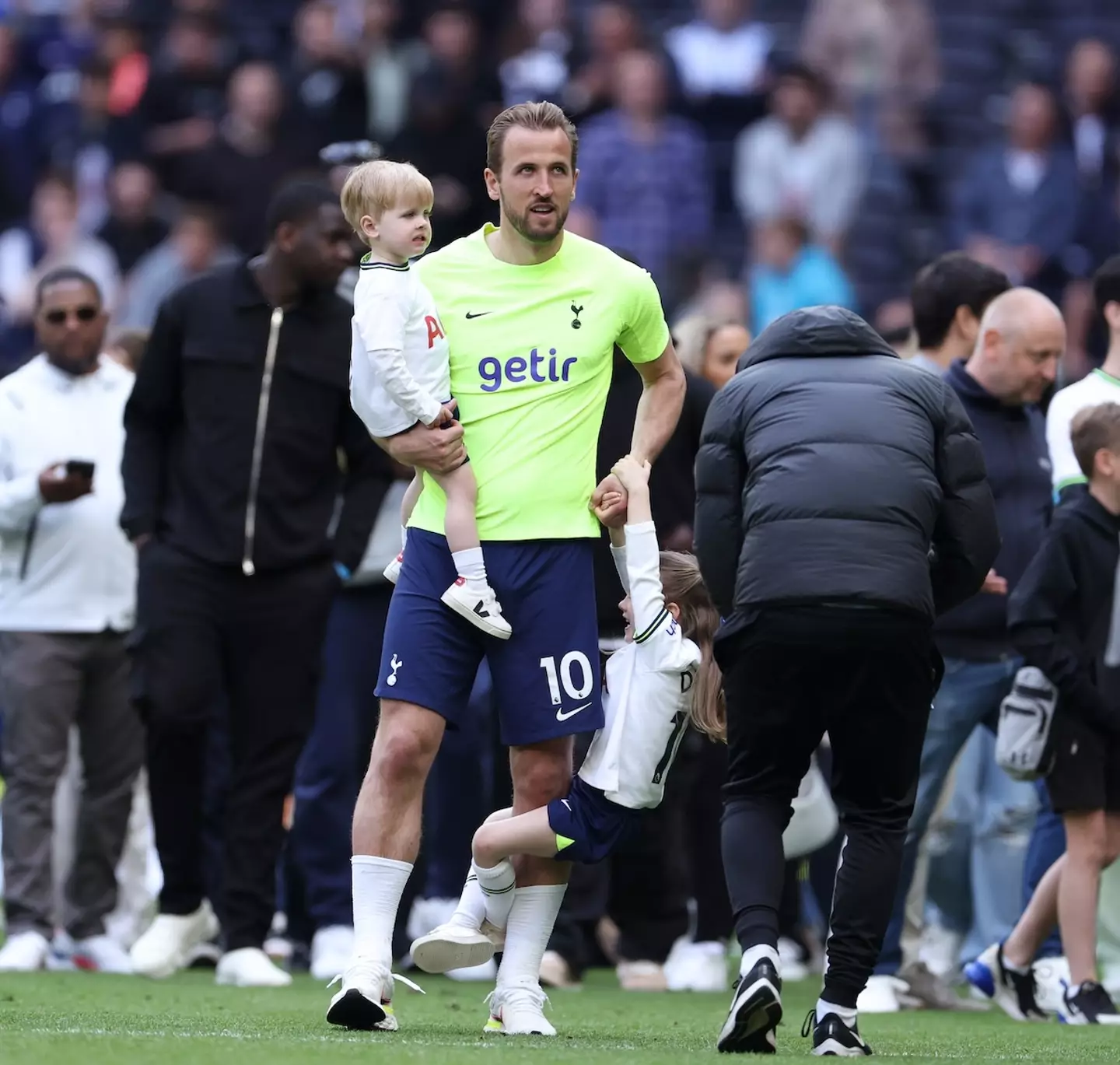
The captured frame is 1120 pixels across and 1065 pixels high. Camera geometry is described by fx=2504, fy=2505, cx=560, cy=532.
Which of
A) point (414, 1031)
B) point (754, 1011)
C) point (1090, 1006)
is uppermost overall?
point (754, 1011)

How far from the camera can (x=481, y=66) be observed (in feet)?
58.8

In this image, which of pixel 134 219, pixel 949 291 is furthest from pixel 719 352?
pixel 134 219

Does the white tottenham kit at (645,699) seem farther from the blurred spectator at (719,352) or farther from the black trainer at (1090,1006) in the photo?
the blurred spectator at (719,352)

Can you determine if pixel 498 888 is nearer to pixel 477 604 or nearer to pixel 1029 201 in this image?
pixel 477 604

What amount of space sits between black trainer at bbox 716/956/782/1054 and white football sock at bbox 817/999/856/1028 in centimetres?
21

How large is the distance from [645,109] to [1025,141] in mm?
2607

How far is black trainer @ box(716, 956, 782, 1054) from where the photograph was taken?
20.0 feet

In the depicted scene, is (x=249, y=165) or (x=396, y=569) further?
(x=249, y=165)

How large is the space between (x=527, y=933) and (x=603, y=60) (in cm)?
1223

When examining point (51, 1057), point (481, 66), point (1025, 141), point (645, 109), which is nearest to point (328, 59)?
point (481, 66)

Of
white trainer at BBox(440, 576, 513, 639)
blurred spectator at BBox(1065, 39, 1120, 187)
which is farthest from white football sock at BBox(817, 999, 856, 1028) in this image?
blurred spectator at BBox(1065, 39, 1120, 187)

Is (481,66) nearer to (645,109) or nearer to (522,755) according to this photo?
(645,109)

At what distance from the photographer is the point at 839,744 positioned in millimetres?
6449

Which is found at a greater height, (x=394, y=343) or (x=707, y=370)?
(x=394, y=343)
